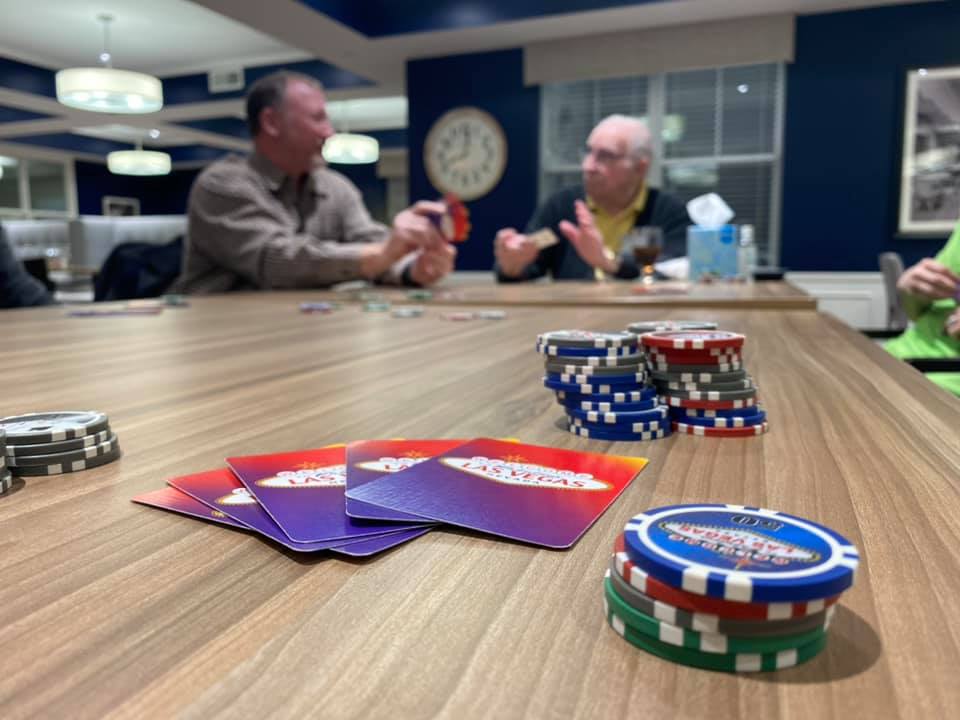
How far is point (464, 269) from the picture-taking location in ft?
22.4

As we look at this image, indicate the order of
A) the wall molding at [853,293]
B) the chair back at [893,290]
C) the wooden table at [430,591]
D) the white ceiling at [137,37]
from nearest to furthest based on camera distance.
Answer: the wooden table at [430,591], the chair back at [893,290], the wall molding at [853,293], the white ceiling at [137,37]

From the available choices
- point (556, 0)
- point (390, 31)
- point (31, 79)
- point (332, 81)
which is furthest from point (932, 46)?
point (31, 79)

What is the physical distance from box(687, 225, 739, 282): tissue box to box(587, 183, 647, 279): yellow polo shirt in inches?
38.2

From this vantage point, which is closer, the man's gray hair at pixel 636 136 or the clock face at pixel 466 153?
the man's gray hair at pixel 636 136

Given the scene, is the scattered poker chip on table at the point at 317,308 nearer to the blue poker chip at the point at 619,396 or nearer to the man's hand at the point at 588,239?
the blue poker chip at the point at 619,396

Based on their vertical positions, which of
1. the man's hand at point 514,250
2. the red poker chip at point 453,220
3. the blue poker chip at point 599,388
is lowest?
the blue poker chip at point 599,388

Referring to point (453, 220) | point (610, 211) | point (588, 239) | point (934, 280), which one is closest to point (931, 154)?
point (610, 211)

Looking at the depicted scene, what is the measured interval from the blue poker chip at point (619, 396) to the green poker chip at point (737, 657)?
14.4 inches

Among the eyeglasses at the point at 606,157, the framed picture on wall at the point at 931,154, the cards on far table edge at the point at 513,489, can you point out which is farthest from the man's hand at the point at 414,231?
the framed picture on wall at the point at 931,154

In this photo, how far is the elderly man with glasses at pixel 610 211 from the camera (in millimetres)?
3553

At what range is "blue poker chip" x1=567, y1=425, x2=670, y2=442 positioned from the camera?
673 millimetres

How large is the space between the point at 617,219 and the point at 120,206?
12544mm

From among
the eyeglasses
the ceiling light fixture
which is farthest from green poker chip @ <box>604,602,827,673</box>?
the ceiling light fixture

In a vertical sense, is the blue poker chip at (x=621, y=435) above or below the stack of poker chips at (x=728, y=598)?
below
